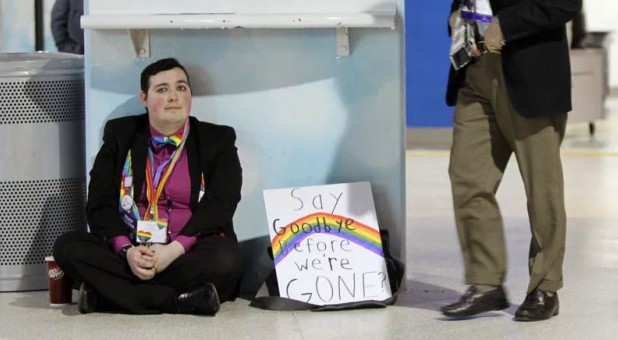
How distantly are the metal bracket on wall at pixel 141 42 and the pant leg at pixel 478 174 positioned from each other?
1.36 meters

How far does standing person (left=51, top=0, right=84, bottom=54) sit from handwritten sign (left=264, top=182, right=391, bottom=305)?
143 inches

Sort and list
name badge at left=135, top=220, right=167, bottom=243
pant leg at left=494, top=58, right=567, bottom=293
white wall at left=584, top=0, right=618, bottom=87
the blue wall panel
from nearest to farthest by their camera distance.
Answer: pant leg at left=494, top=58, right=567, bottom=293
name badge at left=135, top=220, right=167, bottom=243
the blue wall panel
white wall at left=584, top=0, right=618, bottom=87

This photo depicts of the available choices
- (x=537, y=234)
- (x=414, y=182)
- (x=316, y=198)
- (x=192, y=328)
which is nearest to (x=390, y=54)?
(x=316, y=198)

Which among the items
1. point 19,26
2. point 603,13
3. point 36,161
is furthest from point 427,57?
point 603,13

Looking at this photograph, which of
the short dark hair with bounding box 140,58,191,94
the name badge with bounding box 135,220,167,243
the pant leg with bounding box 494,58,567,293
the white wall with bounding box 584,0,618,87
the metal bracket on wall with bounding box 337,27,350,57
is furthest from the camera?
the white wall with bounding box 584,0,618,87

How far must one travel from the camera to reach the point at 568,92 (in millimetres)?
4598

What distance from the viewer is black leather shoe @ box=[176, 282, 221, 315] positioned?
493 cm

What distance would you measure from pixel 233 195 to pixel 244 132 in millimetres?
382

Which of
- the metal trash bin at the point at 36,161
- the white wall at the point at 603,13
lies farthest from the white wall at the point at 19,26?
the white wall at the point at 603,13

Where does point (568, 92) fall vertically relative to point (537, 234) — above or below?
above

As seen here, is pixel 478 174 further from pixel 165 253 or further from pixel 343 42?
pixel 165 253

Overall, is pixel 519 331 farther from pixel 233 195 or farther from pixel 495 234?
pixel 233 195

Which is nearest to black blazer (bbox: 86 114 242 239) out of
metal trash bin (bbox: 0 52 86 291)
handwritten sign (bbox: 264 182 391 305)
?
handwritten sign (bbox: 264 182 391 305)

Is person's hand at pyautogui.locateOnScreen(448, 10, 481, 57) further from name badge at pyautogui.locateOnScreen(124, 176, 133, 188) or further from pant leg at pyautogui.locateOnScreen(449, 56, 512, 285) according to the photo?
name badge at pyautogui.locateOnScreen(124, 176, 133, 188)
